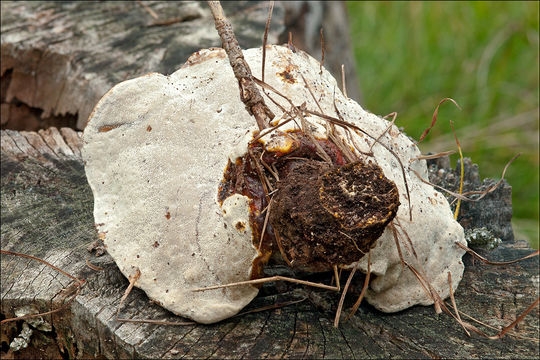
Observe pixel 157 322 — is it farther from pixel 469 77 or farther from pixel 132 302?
pixel 469 77

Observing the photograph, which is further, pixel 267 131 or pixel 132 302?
pixel 132 302

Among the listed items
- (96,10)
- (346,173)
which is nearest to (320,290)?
(346,173)

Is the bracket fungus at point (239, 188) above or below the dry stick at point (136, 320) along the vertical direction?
above

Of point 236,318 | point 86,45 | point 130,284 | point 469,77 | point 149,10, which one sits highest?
point 149,10

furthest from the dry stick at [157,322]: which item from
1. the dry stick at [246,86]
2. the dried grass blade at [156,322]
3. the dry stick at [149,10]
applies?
the dry stick at [149,10]

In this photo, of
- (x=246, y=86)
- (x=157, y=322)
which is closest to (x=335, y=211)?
(x=246, y=86)

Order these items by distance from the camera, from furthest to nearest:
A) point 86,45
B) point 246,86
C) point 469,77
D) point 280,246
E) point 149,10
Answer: point 469,77 → point 149,10 → point 86,45 → point 246,86 → point 280,246

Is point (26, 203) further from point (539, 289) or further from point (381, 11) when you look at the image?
point (381, 11)

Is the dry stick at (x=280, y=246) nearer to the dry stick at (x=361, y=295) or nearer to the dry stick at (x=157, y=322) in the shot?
the dry stick at (x=361, y=295)
